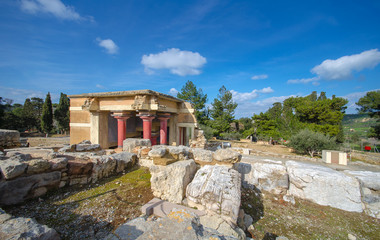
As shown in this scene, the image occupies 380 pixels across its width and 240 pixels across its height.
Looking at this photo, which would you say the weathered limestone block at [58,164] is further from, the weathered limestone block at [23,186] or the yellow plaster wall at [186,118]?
the yellow plaster wall at [186,118]

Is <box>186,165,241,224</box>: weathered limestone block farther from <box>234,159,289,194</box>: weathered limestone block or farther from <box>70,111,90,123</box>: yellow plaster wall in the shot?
<box>70,111,90,123</box>: yellow plaster wall

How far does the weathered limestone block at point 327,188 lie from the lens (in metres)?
3.43

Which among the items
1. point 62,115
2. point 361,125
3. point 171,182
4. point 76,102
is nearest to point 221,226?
point 171,182

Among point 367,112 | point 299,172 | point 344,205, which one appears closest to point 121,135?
point 299,172

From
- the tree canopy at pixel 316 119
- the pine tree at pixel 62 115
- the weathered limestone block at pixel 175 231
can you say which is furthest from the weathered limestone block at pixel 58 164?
the pine tree at pixel 62 115

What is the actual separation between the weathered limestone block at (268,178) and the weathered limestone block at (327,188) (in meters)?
0.24

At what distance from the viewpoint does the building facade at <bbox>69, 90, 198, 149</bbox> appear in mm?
8242

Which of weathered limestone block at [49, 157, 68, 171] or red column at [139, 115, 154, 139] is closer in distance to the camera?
weathered limestone block at [49, 157, 68, 171]

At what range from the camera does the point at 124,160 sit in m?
4.96

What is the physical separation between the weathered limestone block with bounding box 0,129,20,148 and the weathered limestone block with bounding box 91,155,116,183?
430cm

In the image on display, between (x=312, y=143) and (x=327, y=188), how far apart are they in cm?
1164

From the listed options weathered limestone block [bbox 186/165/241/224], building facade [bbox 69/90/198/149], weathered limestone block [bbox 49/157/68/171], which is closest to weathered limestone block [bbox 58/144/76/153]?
weathered limestone block [bbox 49/157/68/171]

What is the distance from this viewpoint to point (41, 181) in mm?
3164

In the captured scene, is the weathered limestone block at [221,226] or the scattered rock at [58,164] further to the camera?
the scattered rock at [58,164]
